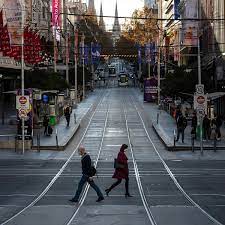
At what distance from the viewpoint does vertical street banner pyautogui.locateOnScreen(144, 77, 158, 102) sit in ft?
303

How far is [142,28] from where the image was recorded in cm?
12800

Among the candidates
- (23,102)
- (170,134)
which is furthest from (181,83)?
(23,102)

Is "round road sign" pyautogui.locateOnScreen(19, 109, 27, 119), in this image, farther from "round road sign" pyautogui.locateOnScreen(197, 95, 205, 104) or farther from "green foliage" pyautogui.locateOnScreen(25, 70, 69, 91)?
"green foliage" pyautogui.locateOnScreen(25, 70, 69, 91)

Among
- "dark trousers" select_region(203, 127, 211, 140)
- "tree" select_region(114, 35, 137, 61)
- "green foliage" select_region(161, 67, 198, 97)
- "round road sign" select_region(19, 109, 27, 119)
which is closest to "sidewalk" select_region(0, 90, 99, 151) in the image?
"round road sign" select_region(19, 109, 27, 119)

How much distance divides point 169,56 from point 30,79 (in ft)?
157

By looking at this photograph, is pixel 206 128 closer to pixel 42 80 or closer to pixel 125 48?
pixel 42 80

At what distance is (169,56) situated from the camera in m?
114

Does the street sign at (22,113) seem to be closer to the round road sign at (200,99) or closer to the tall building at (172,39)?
the round road sign at (200,99)

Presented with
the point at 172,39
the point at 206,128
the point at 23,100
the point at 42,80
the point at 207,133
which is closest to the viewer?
the point at 23,100

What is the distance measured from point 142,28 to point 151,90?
122ft

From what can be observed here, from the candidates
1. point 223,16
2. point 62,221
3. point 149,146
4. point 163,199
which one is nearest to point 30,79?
point 223,16

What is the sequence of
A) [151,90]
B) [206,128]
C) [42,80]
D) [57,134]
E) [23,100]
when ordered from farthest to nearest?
1. [151,90]
2. [42,80]
3. [57,134]
4. [206,128]
5. [23,100]

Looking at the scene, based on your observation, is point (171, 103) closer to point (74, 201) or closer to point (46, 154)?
point (46, 154)

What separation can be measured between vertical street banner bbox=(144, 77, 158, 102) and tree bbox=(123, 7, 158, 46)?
86.0ft
